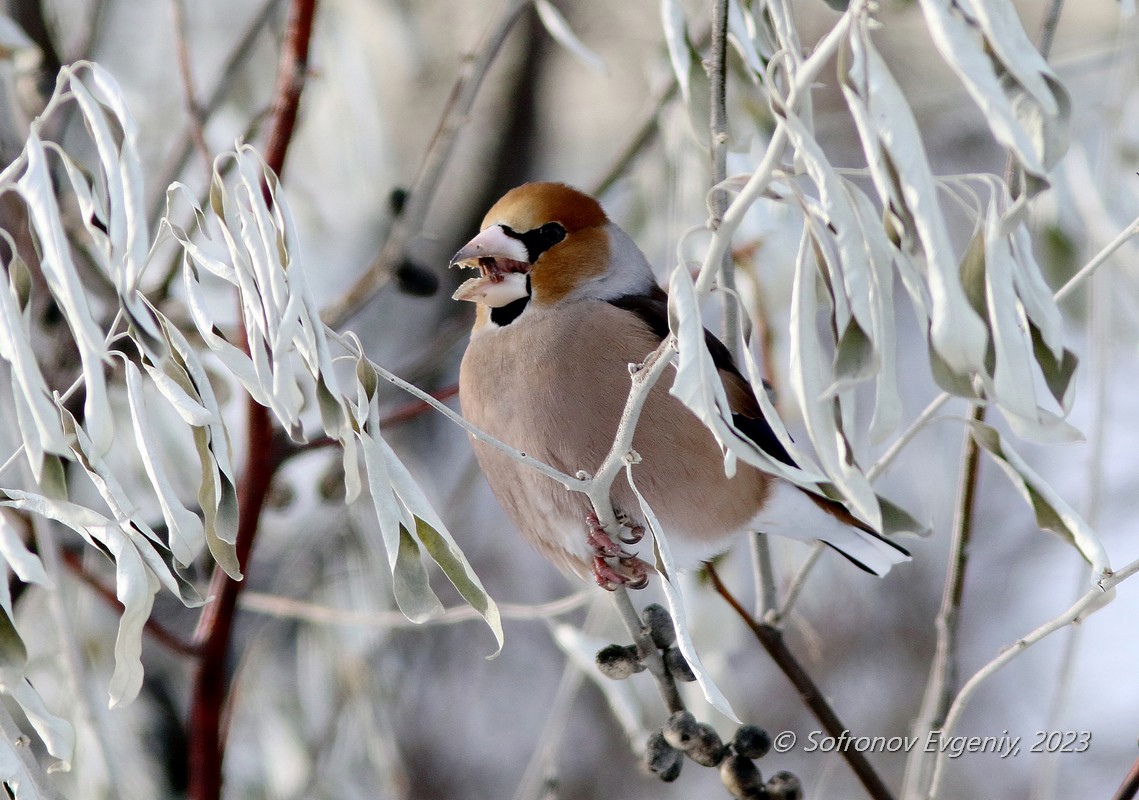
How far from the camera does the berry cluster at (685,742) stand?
71.6 inches

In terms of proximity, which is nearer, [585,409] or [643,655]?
[643,655]

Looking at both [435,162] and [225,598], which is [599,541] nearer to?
[225,598]

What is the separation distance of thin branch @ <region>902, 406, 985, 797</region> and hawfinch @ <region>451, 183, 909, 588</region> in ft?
1.55

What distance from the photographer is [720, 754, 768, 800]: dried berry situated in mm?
1891

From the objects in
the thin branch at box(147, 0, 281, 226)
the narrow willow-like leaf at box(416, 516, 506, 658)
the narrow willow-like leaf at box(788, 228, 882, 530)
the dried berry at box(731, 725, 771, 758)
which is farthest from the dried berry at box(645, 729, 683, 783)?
the thin branch at box(147, 0, 281, 226)

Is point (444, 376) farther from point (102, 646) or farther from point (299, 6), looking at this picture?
point (299, 6)

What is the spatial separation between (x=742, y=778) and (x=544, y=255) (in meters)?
1.08

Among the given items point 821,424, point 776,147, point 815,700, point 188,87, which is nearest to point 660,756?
point 815,700

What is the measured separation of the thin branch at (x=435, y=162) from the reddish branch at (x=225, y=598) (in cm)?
33

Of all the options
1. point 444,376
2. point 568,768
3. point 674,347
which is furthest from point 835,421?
point 568,768

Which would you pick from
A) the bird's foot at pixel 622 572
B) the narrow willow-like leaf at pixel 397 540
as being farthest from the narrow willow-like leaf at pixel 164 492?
the bird's foot at pixel 622 572

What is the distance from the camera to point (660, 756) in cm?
188

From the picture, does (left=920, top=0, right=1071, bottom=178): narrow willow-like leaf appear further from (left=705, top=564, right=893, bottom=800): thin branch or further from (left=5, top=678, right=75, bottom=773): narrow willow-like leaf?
(left=705, top=564, right=893, bottom=800): thin branch

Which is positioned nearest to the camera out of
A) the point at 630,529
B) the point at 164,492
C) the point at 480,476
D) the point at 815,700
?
the point at 164,492
